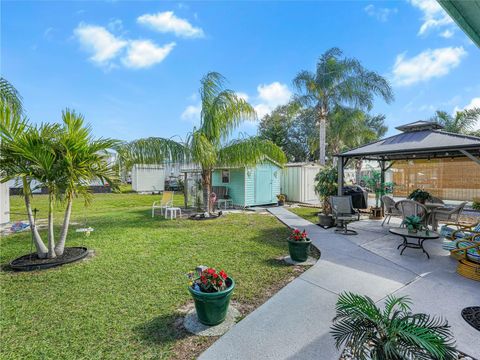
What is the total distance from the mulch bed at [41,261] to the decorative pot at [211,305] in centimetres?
339

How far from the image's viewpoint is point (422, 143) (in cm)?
679

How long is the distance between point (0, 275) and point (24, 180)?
1648 mm

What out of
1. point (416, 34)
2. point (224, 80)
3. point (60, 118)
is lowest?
point (60, 118)

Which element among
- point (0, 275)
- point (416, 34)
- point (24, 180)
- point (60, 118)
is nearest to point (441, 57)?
point (416, 34)

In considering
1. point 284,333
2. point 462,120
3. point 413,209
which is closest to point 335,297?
point 284,333

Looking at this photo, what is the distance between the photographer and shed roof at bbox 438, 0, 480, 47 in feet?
6.99

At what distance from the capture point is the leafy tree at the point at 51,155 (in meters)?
4.14

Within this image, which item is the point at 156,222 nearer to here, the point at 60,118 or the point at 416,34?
the point at 60,118

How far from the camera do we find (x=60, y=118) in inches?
180

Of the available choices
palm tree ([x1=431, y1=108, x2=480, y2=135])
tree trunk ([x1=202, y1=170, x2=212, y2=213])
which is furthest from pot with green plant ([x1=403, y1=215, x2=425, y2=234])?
palm tree ([x1=431, y1=108, x2=480, y2=135])

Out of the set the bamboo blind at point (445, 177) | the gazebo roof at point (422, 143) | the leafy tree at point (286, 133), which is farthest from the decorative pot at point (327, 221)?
the leafy tree at point (286, 133)

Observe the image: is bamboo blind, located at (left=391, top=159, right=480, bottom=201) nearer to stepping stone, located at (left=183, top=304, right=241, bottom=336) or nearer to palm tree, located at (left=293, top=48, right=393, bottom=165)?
palm tree, located at (left=293, top=48, right=393, bottom=165)

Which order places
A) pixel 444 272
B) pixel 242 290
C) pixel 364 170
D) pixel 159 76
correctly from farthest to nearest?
pixel 364 170
pixel 159 76
pixel 444 272
pixel 242 290

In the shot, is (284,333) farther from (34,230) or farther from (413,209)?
(413,209)
